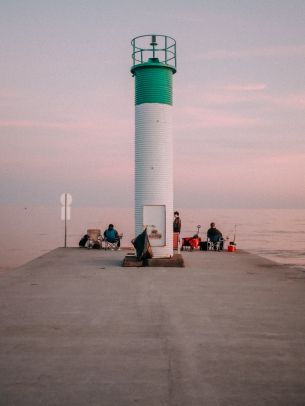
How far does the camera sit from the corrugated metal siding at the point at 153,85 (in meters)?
21.2

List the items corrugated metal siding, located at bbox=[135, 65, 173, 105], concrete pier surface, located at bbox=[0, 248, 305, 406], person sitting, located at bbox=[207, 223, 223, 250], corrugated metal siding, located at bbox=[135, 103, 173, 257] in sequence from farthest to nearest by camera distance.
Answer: person sitting, located at bbox=[207, 223, 223, 250] → corrugated metal siding, located at bbox=[135, 65, 173, 105] → corrugated metal siding, located at bbox=[135, 103, 173, 257] → concrete pier surface, located at bbox=[0, 248, 305, 406]

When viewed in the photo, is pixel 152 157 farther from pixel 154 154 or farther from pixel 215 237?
pixel 215 237

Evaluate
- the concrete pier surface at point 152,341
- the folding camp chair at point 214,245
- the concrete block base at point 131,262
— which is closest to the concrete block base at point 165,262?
the concrete block base at point 131,262

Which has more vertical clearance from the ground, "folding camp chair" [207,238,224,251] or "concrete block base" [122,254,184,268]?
"folding camp chair" [207,238,224,251]

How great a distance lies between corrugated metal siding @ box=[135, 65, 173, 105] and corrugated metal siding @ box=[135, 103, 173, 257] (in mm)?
270

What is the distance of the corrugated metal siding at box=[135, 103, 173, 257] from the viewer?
21094 mm

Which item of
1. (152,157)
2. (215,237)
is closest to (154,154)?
(152,157)

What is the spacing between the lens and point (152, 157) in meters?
21.1

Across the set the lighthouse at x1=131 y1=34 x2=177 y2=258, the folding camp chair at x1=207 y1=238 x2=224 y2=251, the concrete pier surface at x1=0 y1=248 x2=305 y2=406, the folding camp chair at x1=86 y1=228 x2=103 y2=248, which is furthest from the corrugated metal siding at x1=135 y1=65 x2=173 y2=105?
the folding camp chair at x1=86 y1=228 x2=103 y2=248

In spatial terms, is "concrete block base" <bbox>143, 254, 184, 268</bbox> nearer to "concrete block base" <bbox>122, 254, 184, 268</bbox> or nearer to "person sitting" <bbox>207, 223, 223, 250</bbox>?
"concrete block base" <bbox>122, 254, 184, 268</bbox>

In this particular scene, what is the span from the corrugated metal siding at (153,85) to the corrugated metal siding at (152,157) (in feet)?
0.88

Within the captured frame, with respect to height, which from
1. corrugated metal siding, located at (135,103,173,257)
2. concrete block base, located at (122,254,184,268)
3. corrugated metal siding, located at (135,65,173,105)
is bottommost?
concrete block base, located at (122,254,184,268)

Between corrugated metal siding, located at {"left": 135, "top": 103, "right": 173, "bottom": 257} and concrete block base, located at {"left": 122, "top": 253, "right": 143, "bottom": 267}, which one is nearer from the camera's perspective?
concrete block base, located at {"left": 122, "top": 253, "right": 143, "bottom": 267}

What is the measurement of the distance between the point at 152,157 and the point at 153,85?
301 cm
